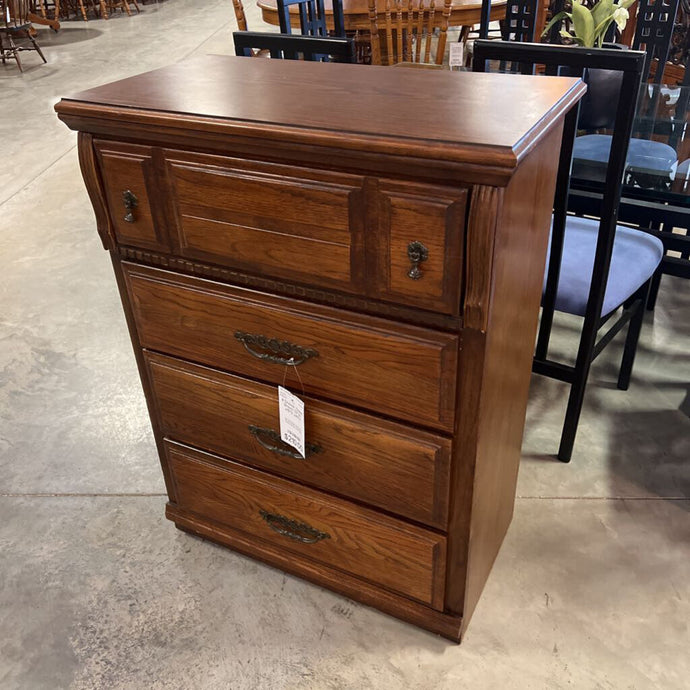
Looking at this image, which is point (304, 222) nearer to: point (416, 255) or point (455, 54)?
point (416, 255)

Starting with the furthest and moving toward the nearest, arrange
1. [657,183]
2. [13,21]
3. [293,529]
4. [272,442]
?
[13,21] → [657,183] → [293,529] → [272,442]

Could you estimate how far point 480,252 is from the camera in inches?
37.5

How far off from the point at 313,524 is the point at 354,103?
2.80 ft

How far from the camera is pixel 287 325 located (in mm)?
1216

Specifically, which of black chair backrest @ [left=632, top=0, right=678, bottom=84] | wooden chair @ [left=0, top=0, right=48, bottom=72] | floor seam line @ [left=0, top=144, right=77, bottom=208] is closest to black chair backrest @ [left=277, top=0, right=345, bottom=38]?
black chair backrest @ [left=632, top=0, right=678, bottom=84]

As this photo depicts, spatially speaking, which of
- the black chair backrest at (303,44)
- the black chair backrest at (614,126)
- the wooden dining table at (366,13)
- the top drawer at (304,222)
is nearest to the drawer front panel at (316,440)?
the top drawer at (304,222)

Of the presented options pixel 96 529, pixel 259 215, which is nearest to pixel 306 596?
pixel 96 529

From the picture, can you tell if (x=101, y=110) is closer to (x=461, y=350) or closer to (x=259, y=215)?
(x=259, y=215)

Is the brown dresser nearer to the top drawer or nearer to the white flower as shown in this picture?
the top drawer

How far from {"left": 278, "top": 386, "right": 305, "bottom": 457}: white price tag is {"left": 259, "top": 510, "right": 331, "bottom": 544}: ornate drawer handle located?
0.75ft

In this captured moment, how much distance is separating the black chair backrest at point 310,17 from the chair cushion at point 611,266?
1.22 meters

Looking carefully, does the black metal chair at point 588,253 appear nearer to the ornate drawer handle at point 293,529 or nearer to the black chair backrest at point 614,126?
the black chair backrest at point 614,126

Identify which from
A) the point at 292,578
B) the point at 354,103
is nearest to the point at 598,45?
the point at 354,103

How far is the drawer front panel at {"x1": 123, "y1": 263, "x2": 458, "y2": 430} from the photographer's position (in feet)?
3.65
